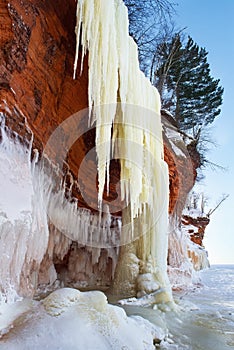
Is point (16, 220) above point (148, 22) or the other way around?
the other way around

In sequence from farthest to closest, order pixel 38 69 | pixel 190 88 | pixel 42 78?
pixel 190 88 → pixel 42 78 → pixel 38 69

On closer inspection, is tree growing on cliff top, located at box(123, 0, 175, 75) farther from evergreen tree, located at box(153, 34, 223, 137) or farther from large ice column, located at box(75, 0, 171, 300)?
large ice column, located at box(75, 0, 171, 300)

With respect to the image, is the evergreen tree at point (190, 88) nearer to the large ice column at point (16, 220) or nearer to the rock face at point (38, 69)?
the rock face at point (38, 69)

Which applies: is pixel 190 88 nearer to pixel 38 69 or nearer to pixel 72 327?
pixel 38 69

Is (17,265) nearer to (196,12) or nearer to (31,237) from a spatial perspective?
(31,237)

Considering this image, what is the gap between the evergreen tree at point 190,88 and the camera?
1098 cm

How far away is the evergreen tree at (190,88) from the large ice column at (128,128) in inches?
264

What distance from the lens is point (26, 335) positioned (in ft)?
5.88

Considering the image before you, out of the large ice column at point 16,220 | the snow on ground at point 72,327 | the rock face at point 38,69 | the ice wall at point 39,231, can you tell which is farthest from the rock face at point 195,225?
the snow on ground at point 72,327

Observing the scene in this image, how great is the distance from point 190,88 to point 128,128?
877 centimetres

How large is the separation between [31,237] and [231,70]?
11.4 meters

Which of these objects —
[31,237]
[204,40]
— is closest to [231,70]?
[204,40]

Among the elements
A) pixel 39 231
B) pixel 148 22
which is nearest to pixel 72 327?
pixel 39 231

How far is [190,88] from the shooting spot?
466 inches
